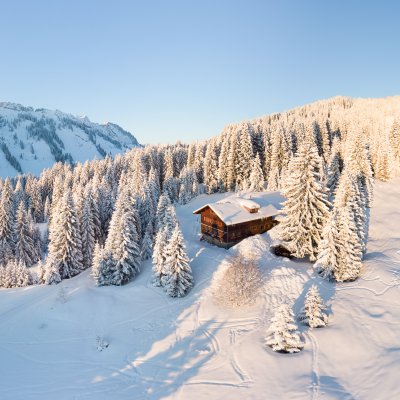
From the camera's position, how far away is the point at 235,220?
42.5 meters

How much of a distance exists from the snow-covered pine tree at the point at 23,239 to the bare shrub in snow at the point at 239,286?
46.3 meters

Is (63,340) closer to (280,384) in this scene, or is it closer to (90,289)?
(90,289)

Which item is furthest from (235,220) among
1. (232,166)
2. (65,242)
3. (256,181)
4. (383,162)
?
(383,162)

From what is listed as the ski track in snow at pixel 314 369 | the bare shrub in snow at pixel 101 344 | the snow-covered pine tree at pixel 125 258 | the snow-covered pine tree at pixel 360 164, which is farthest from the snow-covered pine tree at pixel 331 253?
the snow-covered pine tree at pixel 360 164

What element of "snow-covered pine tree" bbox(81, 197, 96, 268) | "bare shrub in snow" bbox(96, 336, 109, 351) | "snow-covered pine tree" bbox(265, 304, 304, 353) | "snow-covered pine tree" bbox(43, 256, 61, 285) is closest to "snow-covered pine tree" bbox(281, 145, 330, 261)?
"snow-covered pine tree" bbox(265, 304, 304, 353)

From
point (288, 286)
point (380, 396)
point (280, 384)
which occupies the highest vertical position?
point (380, 396)

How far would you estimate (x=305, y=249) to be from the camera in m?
34.6

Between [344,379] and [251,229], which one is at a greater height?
[344,379]

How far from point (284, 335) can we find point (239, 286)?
354 inches

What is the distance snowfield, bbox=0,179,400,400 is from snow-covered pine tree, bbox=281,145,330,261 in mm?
2378

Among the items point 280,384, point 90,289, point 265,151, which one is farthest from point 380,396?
point 265,151

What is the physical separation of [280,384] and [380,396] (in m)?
4.89

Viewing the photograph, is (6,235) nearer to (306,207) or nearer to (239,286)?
(239,286)

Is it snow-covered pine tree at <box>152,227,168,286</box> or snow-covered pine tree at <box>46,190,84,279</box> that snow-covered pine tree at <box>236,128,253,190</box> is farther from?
snow-covered pine tree at <box>152,227,168,286</box>
